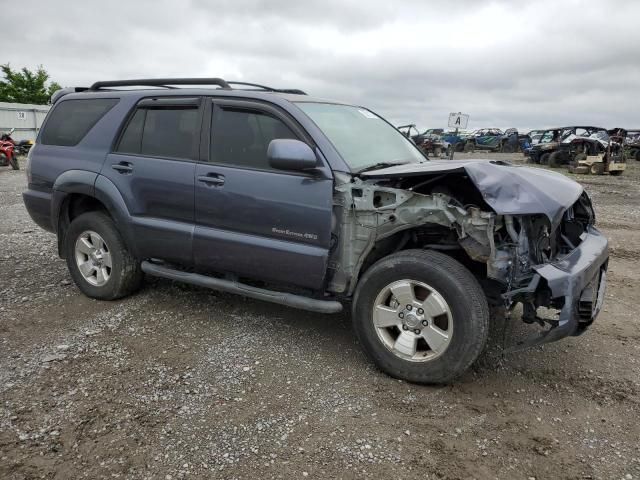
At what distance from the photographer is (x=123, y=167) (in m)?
4.18

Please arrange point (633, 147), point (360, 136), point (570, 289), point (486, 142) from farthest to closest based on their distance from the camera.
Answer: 1. point (486, 142)
2. point (633, 147)
3. point (360, 136)
4. point (570, 289)

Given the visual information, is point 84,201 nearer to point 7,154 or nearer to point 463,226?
point 463,226

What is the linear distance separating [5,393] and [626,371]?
4.01m

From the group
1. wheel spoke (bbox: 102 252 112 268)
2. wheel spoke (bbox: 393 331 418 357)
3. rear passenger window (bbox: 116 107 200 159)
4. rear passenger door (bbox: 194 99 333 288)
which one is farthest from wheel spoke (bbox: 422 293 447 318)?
wheel spoke (bbox: 102 252 112 268)

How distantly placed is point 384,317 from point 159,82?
9.19ft

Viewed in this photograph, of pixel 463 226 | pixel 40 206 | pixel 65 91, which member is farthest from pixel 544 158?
pixel 40 206

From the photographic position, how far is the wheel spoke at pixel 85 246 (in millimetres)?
4508

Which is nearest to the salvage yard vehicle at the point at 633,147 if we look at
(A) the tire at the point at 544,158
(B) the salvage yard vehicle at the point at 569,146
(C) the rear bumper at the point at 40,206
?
(B) the salvage yard vehicle at the point at 569,146

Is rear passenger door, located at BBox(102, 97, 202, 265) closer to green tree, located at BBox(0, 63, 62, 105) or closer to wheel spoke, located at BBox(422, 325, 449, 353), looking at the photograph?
wheel spoke, located at BBox(422, 325, 449, 353)

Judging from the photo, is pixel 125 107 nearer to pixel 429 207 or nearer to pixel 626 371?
pixel 429 207

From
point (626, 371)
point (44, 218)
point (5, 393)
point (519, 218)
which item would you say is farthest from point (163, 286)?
point (626, 371)

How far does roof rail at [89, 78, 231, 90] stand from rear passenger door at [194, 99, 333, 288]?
25cm

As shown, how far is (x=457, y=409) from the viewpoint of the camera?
9.82 feet

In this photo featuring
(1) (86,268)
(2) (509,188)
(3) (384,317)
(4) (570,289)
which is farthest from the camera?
(1) (86,268)
